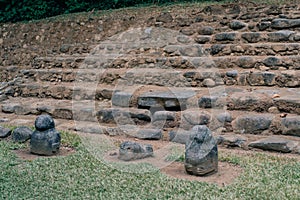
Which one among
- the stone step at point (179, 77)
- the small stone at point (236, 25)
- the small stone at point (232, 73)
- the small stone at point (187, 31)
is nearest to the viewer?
the stone step at point (179, 77)

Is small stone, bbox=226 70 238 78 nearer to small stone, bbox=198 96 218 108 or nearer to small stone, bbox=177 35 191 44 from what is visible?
small stone, bbox=198 96 218 108

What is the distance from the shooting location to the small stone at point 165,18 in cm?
784

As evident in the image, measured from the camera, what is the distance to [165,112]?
19.4 feet

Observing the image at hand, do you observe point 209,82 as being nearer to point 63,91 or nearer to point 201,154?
point 201,154

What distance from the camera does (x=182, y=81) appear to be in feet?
21.5

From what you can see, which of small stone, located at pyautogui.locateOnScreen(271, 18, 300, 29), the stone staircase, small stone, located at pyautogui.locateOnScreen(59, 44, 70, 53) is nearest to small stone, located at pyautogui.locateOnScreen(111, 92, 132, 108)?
the stone staircase

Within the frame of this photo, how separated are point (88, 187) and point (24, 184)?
637 millimetres

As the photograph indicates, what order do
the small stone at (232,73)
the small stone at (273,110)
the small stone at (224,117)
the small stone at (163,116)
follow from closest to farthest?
the small stone at (273,110) < the small stone at (224,117) < the small stone at (163,116) < the small stone at (232,73)

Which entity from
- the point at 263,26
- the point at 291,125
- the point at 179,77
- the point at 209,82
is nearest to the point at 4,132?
the point at 179,77

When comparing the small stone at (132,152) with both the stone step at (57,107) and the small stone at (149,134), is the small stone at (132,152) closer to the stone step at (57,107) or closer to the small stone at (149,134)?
the small stone at (149,134)

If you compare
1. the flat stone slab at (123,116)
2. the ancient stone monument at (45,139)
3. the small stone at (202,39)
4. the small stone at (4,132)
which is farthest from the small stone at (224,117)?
the small stone at (4,132)

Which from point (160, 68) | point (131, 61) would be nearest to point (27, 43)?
point (131, 61)

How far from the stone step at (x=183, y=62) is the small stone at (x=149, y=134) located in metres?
1.47

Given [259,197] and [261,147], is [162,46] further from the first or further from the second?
[259,197]
